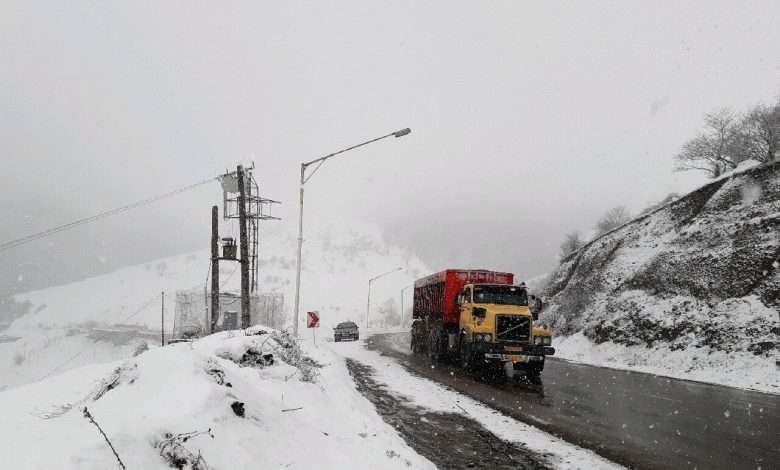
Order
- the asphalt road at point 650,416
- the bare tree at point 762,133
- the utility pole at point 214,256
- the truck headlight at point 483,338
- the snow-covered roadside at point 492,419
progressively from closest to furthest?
1. the snow-covered roadside at point 492,419
2. the asphalt road at point 650,416
3. the truck headlight at point 483,338
4. the utility pole at point 214,256
5. the bare tree at point 762,133

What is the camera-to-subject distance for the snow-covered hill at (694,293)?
822 inches

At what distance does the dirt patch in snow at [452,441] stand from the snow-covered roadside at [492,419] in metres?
0.26

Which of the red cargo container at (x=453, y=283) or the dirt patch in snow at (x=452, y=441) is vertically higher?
the red cargo container at (x=453, y=283)

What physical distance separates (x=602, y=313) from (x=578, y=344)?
2373mm

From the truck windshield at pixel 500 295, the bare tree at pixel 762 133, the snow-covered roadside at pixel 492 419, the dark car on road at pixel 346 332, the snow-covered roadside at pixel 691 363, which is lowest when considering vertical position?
the dark car on road at pixel 346 332

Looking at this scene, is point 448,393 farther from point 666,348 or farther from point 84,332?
point 84,332

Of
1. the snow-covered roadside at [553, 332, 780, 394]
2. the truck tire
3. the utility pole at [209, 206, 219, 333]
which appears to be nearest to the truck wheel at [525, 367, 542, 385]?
the truck tire

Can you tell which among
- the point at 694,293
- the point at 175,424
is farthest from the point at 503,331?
the point at 694,293

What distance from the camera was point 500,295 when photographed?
60.0 ft

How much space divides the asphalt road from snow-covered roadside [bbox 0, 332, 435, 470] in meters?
3.51

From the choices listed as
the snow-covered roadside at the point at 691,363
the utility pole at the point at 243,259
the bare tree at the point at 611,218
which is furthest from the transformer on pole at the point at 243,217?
the bare tree at the point at 611,218

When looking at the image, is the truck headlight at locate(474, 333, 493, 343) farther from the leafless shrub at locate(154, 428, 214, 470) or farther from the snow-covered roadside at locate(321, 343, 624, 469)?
the leafless shrub at locate(154, 428, 214, 470)

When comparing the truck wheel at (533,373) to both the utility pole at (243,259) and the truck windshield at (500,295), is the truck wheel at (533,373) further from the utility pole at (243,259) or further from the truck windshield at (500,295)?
the utility pole at (243,259)

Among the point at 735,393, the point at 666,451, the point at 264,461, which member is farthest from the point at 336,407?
the point at 735,393
